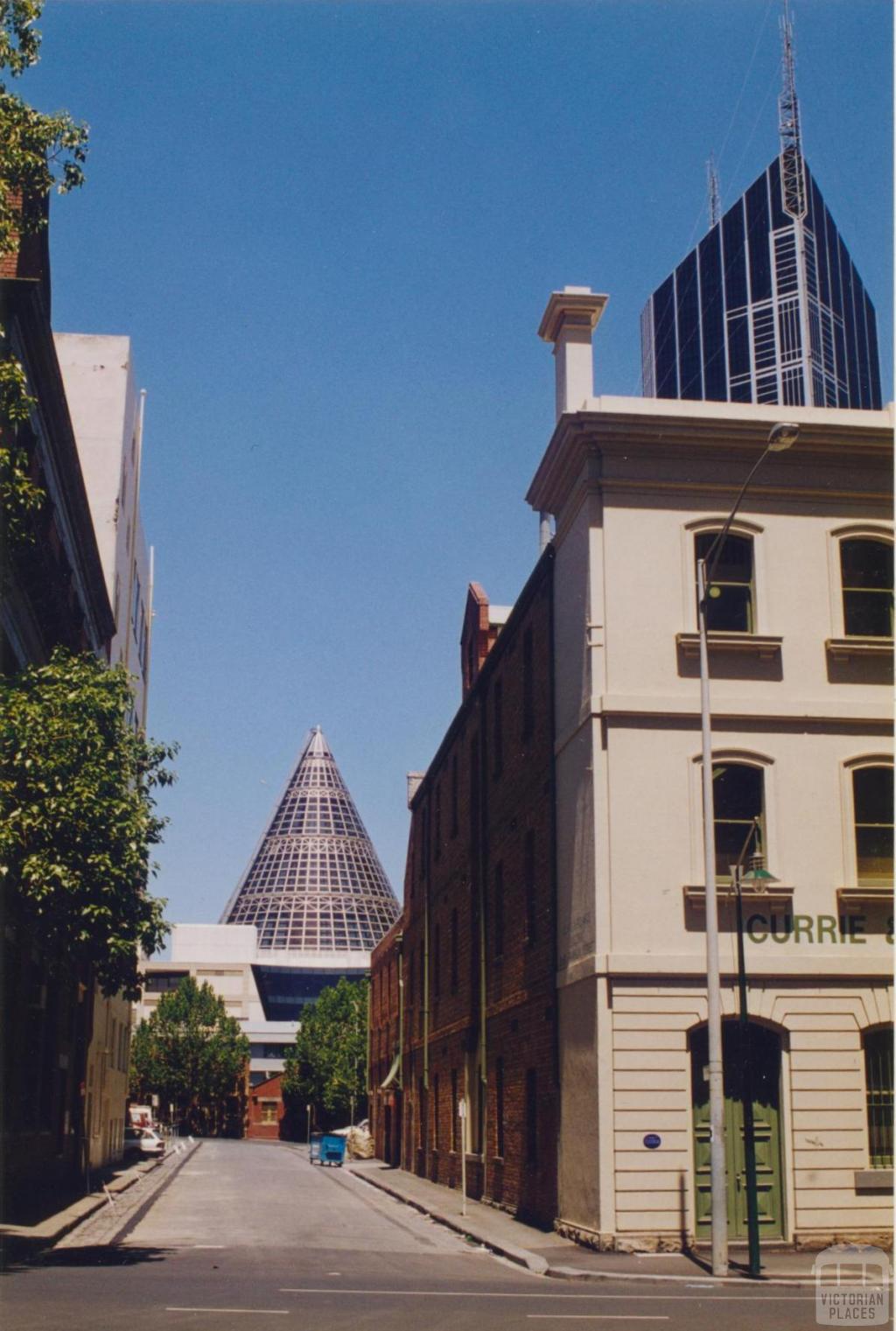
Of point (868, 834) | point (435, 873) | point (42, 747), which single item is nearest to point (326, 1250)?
point (42, 747)

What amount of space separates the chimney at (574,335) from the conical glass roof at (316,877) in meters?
150

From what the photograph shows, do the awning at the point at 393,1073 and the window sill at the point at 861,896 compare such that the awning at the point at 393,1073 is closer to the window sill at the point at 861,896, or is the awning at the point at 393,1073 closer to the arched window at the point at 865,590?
the window sill at the point at 861,896

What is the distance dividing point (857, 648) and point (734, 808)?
3.35 meters

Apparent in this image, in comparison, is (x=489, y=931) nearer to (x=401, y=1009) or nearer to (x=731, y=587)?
(x=731, y=587)

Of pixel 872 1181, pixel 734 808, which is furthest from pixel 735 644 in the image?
pixel 872 1181

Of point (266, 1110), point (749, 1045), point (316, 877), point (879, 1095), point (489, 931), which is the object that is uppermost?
point (316, 877)

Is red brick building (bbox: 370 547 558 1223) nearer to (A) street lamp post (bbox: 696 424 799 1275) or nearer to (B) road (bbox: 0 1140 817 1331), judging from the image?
(B) road (bbox: 0 1140 817 1331)

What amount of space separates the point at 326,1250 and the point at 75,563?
18.8m

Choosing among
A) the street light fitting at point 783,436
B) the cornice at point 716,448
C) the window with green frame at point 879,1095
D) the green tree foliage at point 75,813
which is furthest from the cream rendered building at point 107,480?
the street light fitting at point 783,436

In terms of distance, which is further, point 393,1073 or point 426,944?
point 393,1073

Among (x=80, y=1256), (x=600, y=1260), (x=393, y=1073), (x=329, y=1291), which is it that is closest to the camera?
(x=329, y=1291)

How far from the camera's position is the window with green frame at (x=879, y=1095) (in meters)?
21.8

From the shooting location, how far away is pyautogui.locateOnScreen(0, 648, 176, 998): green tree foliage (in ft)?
64.2

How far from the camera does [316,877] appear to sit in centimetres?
18088
